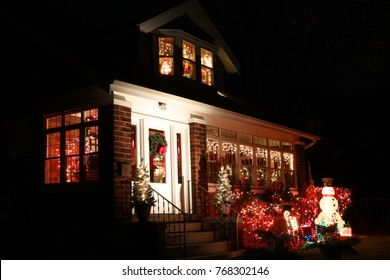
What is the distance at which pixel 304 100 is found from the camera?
1238 inches

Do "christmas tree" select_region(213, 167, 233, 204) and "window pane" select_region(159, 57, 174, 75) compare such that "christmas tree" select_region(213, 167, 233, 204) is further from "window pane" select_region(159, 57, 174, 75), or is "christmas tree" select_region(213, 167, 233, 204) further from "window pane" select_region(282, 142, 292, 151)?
"window pane" select_region(282, 142, 292, 151)

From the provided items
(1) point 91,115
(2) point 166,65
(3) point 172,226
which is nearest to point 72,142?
(1) point 91,115

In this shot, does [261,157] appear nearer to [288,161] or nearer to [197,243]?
[288,161]

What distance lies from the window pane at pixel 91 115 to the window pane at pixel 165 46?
3.13 metres

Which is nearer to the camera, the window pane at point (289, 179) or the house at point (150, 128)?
the house at point (150, 128)

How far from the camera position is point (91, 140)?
1151 centimetres

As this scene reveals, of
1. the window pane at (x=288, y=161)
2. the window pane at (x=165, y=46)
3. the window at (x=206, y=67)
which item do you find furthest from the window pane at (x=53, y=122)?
the window pane at (x=288, y=161)

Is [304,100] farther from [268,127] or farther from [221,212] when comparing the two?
[221,212]

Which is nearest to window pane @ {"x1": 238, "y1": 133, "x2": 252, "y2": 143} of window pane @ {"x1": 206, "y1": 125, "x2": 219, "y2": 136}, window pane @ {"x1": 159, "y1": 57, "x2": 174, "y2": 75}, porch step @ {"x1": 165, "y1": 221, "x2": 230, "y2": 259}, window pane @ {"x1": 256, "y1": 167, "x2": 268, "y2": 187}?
window pane @ {"x1": 256, "y1": 167, "x2": 268, "y2": 187}

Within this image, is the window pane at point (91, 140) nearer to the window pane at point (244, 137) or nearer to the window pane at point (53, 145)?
the window pane at point (53, 145)

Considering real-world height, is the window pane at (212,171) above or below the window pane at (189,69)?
below

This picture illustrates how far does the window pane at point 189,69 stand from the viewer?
1438cm

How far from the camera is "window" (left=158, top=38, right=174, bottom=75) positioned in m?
13.8

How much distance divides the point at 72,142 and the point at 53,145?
2.11ft
